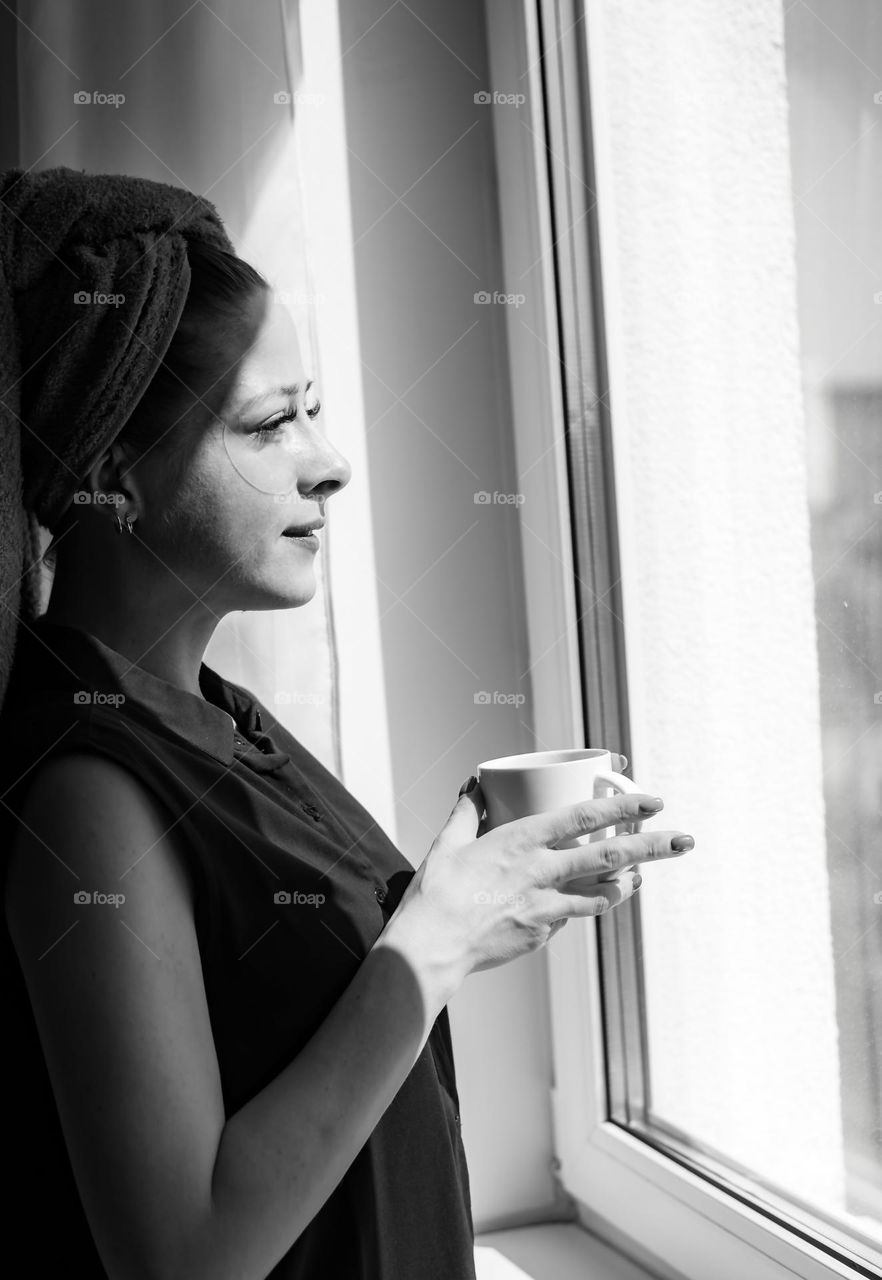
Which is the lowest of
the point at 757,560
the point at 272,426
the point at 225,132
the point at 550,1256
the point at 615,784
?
the point at 550,1256

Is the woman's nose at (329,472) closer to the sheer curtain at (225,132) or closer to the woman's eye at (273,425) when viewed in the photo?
the woman's eye at (273,425)

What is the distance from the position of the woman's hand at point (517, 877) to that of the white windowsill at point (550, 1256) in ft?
1.87

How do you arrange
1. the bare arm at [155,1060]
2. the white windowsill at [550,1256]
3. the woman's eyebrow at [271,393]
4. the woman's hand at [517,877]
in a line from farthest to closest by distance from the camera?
the white windowsill at [550,1256]
the woman's eyebrow at [271,393]
the woman's hand at [517,877]
the bare arm at [155,1060]

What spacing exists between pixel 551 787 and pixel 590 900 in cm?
8

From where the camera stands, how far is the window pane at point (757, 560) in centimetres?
87

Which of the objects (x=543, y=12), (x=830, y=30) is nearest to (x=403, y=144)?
(x=543, y=12)

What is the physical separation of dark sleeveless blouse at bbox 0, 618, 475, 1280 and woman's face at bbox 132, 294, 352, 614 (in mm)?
87

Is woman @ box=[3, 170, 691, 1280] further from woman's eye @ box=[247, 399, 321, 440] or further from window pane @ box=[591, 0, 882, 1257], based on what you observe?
window pane @ box=[591, 0, 882, 1257]

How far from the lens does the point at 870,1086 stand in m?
0.90

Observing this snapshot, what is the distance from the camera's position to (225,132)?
3.74 ft

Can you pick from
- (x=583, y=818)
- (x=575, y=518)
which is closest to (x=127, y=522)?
(x=583, y=818)

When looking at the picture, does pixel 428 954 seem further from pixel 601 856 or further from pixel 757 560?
pixel 757 560

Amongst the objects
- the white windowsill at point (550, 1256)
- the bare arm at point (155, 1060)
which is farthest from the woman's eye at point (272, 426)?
the white windowsill at point (550, 1256)

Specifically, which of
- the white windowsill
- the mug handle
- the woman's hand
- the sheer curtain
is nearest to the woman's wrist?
the woman's hand
